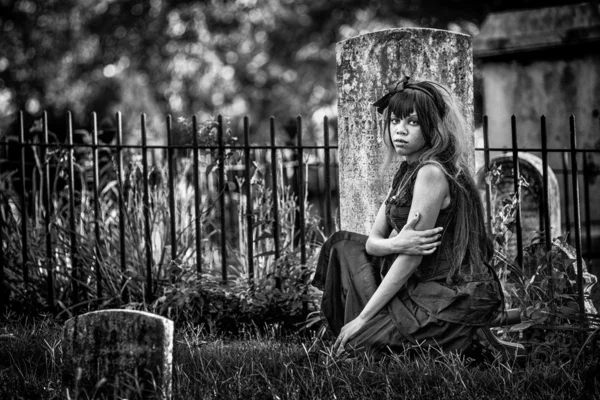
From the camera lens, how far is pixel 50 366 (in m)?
3.48

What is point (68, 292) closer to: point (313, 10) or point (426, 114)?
point (426, 114)

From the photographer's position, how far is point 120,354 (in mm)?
2758

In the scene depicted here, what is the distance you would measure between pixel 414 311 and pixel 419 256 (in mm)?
247

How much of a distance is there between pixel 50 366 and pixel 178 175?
3.49 metres

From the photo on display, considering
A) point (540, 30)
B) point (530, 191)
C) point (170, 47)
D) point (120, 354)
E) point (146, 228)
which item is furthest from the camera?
point (170, 47)

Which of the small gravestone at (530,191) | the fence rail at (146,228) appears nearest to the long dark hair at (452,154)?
the fence rail at (146,228)

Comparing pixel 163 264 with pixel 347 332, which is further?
pixel 163 264

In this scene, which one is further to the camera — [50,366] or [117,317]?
[50,366]

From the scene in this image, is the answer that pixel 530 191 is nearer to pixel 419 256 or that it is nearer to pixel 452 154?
pixel 452 154

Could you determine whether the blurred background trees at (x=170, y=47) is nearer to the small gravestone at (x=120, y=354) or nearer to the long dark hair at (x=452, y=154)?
the long dark hair at (x=452, y=154)

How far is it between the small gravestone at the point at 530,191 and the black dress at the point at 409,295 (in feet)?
7.04

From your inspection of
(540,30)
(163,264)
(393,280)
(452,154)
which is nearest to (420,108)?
(452,154)

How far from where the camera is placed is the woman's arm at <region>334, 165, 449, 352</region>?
3.39m

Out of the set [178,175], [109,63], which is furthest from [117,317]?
[109,63]
